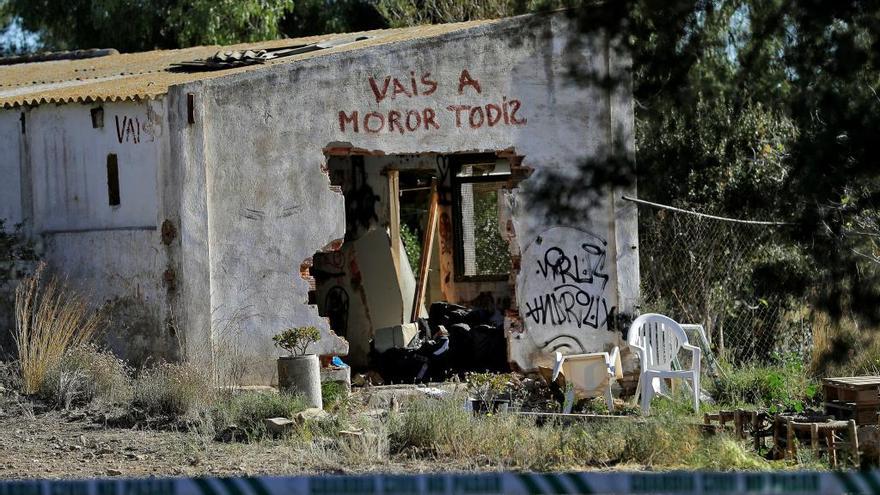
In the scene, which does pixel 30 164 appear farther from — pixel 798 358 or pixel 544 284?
pixel 798 358

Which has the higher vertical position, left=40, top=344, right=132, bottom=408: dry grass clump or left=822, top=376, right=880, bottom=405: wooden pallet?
left=40, top=344, right=132, bottom=408: dry grass clump

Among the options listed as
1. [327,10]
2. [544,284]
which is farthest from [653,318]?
[327,10]

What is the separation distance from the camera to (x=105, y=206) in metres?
14.5

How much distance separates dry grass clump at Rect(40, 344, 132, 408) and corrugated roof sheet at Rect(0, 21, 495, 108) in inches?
118

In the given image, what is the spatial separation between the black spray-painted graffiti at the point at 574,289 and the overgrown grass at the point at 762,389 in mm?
1575

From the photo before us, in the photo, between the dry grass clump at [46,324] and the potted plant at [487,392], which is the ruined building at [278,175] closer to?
the dry grass clump at [46,324]

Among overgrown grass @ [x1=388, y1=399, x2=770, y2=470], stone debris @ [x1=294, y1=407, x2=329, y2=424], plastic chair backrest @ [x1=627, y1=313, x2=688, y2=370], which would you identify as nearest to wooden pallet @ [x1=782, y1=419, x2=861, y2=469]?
overgrown grass @ [x1=388, y1=399, x2=770, y2=470]

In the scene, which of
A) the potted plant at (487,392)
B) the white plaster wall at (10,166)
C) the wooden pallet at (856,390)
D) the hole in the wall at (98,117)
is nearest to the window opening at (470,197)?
the potted plant at (487,392)

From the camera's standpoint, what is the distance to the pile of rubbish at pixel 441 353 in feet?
49.2

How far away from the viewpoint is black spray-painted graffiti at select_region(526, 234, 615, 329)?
47.0 feet

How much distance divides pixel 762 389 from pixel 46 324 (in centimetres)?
769

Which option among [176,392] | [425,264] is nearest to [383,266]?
[425,264]

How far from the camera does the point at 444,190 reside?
1909 cm

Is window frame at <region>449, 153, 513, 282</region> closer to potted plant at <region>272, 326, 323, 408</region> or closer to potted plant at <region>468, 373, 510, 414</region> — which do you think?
potted plant at <region>468, 373, 510, 414</region>
